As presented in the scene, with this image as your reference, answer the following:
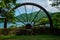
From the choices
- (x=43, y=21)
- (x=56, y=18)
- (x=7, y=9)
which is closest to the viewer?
(x=7, y=9)

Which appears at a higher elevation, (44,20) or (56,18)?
(56,18)

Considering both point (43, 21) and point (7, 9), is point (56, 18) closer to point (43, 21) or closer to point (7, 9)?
point (43, 21)

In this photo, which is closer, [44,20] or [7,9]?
[7,9]

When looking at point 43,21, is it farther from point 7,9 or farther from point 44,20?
point 7,9

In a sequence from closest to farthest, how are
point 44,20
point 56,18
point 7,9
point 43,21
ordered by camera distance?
point 7,9 → point 56,18 → point 43,21 → point 44,20

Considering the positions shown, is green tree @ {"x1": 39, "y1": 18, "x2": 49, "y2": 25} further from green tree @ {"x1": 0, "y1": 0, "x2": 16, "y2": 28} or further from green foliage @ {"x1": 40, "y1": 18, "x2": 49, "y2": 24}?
green tree @ {"x1": 0, "y1": 0, "x2": 16, "y2": 28}

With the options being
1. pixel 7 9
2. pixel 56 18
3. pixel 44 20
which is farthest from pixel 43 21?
pixel 7 9

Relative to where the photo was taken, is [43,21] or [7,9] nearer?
[7,9]

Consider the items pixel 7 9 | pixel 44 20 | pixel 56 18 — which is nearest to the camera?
pixel 7 9

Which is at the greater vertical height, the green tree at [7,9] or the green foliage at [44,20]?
the green tree at [7,9]

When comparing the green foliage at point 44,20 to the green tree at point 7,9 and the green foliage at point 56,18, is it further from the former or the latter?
the green tree at point 7,9

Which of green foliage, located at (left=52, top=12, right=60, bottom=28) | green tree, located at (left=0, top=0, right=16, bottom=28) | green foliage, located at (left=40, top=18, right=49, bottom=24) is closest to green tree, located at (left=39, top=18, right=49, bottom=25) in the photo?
green foliage, located at (left=40, top=18, right=49, bottom=24)

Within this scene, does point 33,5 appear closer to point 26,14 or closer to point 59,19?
point 26,14

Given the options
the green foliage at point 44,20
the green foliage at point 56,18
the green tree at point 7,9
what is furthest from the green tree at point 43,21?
the green tree at point 7,9
